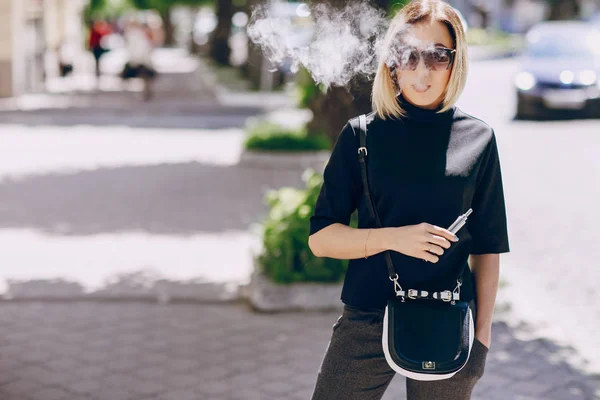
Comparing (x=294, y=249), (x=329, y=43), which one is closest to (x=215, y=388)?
(x=294, y=249)

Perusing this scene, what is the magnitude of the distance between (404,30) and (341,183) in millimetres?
468

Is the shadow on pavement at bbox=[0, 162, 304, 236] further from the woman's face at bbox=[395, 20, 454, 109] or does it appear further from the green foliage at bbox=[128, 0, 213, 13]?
the green foliage at bbox=[128, 0, 213, 13]

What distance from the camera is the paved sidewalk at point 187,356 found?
491 cm

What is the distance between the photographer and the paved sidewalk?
4910 mm

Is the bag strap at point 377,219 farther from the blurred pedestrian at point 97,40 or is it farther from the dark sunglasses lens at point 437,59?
the blurred pedestrian at point 97,40

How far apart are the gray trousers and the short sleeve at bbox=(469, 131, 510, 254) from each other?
0.32m

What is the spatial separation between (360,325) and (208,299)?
13.3 feet

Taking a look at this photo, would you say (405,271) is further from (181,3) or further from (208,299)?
(181,3)

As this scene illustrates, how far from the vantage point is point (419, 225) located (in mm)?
2512

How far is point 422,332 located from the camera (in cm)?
260

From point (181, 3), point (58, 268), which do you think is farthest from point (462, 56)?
point (181, 3)

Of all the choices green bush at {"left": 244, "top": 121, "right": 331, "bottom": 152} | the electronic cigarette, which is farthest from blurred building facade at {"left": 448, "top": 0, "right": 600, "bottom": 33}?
the electronic cigarette

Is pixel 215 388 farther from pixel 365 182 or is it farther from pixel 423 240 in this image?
pixel 423 240

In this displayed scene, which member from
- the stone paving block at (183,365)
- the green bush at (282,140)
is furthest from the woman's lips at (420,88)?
the green bush at (282,140)
